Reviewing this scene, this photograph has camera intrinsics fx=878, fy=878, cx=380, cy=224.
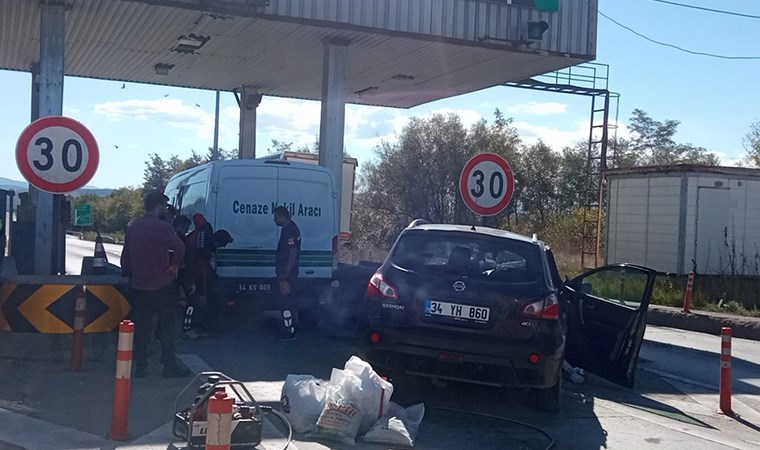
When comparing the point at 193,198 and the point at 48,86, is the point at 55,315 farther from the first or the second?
the point at 48,86

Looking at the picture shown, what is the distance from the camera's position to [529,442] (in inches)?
285

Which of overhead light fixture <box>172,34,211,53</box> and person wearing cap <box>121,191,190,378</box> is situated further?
overhead light fixture <box>172,34,211,53</box>

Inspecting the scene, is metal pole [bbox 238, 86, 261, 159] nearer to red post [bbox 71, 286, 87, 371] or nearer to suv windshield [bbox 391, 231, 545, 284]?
red post [bbox 71, 286, 87, 371]

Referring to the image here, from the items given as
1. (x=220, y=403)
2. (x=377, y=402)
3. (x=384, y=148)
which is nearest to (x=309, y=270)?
(x=377, y=402)

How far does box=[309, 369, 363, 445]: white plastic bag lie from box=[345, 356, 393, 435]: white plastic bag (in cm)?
5

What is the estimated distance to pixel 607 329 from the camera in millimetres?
9672

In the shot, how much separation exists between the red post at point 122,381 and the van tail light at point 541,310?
3.34 meters

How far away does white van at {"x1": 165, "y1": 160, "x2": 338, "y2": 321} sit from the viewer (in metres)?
11.8

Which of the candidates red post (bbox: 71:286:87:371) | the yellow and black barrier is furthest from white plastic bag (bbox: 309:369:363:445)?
the yellow and black barrier

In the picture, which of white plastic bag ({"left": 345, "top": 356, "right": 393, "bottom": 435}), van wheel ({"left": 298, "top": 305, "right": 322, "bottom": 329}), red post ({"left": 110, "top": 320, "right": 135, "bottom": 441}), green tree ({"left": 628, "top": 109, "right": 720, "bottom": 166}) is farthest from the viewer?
green tree ({"left": 628, "top": 109, "right": 720, "bottom": 166})

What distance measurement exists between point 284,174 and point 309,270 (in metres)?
1.41

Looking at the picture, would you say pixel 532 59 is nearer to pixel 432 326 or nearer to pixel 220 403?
pixel 432 326

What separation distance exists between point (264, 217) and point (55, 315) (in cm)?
343

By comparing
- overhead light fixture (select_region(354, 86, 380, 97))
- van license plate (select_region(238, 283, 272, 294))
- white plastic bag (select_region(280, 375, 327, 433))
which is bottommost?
white plastic bag (select_region(280, 375, 327, 433))
